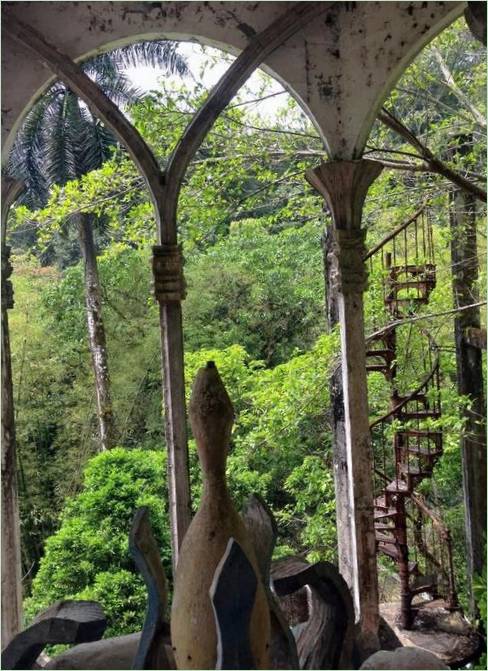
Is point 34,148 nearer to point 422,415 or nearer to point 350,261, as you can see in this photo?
point 422,415

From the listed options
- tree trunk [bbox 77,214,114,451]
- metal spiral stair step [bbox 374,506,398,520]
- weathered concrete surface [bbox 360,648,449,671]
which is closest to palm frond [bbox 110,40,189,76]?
tree trunk [bbox 77,214,114,451]

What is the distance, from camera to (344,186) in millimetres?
4391

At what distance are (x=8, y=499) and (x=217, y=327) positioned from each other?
354 inches

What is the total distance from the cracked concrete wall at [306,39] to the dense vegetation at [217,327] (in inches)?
95.6

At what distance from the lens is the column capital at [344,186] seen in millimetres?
4379

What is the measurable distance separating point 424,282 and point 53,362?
805 centimetres

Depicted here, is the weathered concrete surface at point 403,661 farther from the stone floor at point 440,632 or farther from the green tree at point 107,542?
the green tree at point 107,542

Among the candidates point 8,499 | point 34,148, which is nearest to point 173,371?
point 8,499

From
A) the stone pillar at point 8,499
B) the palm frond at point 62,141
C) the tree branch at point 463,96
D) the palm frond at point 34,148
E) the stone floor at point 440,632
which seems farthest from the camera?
the palm frond at point 34,148

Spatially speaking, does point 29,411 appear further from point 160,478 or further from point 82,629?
point 82,629

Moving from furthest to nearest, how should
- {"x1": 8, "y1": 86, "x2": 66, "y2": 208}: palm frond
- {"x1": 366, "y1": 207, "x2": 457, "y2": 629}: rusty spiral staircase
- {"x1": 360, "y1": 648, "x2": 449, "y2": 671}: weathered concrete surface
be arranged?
{"x1": 8, "y1": 86, "x2": 66, "y2": 208}: palm frond < {"x1": 366, "y1": 207, "x2": 457, "y2": 629}: rusty spiral staircase < {"x1": 360, "y1": 648, "x2": 449, "y2": 671}: weathered concrete surface

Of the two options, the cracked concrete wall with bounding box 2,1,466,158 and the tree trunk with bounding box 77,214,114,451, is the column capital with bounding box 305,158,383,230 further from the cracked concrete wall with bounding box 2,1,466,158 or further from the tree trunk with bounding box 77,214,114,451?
the tree trunk with bounding box 77,214,114,451

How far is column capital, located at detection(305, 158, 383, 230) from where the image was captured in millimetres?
4379

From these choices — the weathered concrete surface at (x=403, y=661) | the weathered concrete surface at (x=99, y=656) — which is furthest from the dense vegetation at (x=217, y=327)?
the weathered concrete surface at (x=403, y=661)
